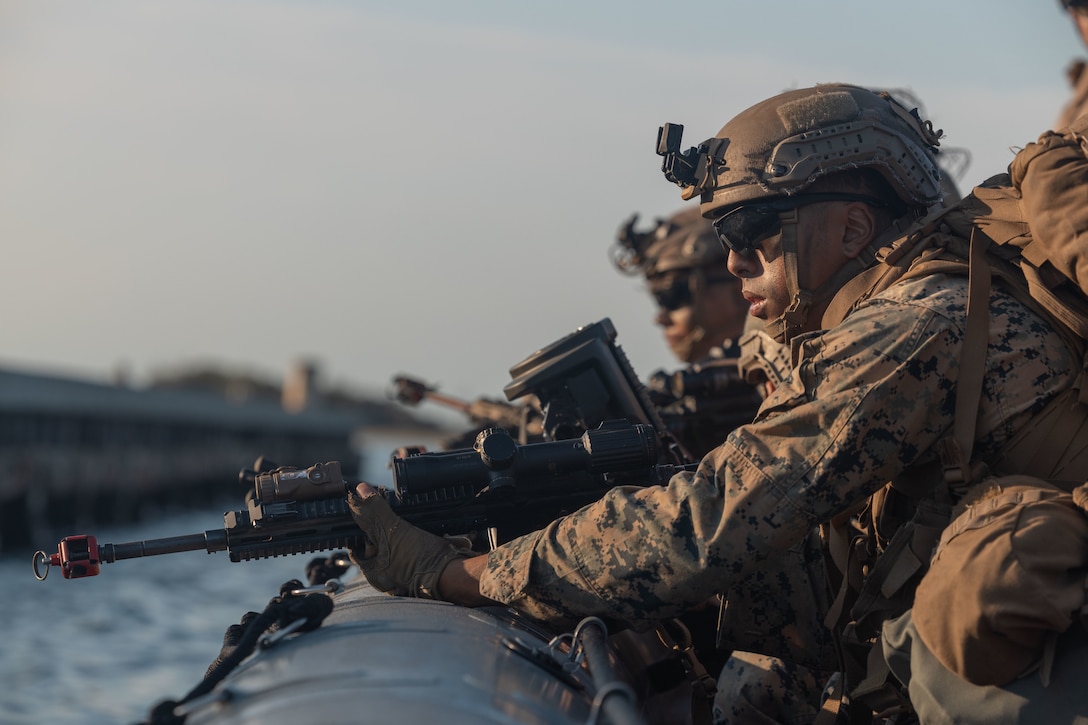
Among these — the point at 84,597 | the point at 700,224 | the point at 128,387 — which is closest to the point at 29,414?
the point at 128,387

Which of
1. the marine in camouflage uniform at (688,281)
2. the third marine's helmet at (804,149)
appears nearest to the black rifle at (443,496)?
the third marine's helmet at (804,149)

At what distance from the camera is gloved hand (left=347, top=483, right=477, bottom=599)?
13.3 ft

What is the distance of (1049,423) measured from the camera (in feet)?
11.7

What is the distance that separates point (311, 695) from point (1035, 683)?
1661 millimetres

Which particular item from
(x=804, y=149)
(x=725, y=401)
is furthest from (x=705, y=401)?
(x=804, y=149)

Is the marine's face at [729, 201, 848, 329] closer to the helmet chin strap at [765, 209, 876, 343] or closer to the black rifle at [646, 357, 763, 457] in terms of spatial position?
the helmet chin strap at [765, 209, 876, 343]

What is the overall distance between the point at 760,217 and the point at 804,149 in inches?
9.6

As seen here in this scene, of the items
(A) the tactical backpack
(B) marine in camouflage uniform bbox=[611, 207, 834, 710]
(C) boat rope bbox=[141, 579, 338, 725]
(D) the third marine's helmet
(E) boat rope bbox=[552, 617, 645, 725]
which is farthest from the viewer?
(B) marine in camouflage uniform bbox=[611, 207, 834, 710]

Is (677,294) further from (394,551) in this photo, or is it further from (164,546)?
(164,546)

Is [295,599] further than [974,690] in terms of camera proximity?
Yes

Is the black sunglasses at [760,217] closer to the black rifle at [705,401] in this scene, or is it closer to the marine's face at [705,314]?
the black rifle at [705,401]

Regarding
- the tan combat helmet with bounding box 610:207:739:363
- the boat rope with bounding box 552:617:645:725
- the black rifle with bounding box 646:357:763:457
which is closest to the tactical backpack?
the boat rope with bounding box 552:617:645:725

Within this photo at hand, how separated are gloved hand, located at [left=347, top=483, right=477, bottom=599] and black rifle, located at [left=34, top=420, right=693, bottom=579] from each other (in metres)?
0.05

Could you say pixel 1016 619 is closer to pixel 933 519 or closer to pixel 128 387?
pixel 933 519
